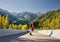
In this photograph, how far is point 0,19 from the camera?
194 meters

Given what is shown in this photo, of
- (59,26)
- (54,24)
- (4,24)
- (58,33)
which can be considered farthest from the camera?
(4,24)

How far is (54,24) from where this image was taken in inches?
5354

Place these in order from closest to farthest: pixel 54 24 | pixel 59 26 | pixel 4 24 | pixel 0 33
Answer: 1. pixel 0 33
2. pixel 59 26
3. pixel 54 24
4. pixel 4 24

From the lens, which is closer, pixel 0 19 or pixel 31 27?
pixel 31 27

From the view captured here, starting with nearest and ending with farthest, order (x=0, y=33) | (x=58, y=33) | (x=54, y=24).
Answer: (x=58, y=33)
(x=0, y=33)
(x=54, y=24)

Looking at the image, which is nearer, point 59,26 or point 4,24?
point 59,26

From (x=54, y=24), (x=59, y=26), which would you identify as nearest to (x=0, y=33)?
(x=59, y=26)

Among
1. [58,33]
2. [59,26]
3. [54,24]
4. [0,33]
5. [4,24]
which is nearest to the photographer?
[58,33]

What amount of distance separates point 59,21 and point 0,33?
99.6 metres

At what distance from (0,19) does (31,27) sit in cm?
16443

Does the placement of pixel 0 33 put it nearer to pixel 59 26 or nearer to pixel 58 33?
pixel 58 33

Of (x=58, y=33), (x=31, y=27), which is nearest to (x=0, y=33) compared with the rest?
(x=31, y=27)

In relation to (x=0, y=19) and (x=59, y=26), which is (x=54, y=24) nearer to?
(x=59, y=26)

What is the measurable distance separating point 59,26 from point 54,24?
12984mm
